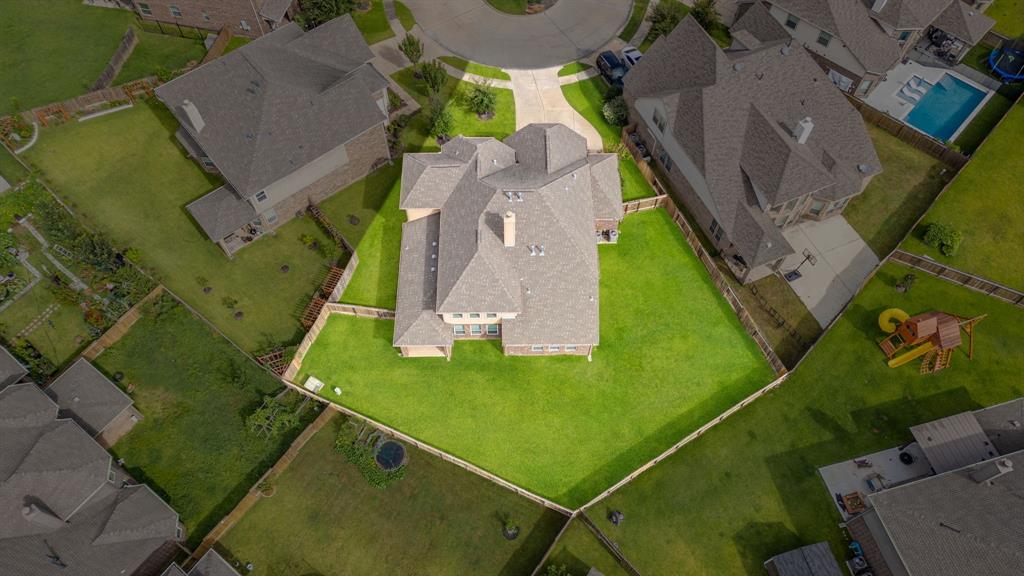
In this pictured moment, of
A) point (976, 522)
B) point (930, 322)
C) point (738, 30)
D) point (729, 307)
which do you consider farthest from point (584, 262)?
point (738, 30)

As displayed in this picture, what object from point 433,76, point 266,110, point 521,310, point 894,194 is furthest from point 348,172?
point 894,194

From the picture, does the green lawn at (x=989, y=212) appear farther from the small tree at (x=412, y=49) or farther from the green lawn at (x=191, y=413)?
the green lawn at (x=191, y=413)

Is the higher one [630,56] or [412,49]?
[412,49]

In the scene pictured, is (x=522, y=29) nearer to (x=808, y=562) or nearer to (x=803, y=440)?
(x=803, y=440)

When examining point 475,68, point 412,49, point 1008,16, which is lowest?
point 1008,16

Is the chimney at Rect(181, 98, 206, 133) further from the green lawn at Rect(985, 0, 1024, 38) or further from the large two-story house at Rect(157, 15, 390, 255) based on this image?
the green lawn at Rect(985, 0, 1024, 38)

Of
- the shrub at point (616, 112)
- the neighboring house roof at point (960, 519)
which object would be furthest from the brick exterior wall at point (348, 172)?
the neighboring house roof at point (960, 519)
